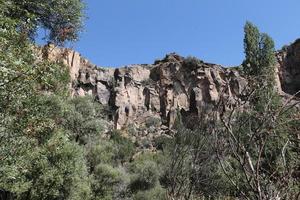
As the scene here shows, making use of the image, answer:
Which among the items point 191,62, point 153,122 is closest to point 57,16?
point 153,122

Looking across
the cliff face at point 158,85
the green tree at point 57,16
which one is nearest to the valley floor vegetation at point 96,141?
the green tree at point 57,16

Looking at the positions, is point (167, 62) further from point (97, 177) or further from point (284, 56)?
point (97, 177)

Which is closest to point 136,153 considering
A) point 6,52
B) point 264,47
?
point 264,47

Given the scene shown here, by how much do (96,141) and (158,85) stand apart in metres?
50.4

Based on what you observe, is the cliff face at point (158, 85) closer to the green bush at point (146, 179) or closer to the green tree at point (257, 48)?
the green tree at point (257, 48)

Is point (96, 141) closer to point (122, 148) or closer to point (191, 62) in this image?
point (122, 148)

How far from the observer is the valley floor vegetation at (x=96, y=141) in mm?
4109

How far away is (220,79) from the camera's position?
3396 inches

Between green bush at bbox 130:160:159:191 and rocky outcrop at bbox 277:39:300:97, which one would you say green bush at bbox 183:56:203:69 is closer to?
rocky outcrop at bbox 277:39:300:97

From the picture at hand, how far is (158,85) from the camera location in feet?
285

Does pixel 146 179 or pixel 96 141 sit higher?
pixel 96 141

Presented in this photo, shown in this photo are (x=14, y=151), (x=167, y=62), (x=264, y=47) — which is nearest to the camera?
(x=14, y=151)

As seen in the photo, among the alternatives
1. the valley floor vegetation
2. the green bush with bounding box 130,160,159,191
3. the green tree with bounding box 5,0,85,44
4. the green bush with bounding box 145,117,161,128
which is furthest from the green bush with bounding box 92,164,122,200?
the green bush with bounding box 145,117,161,128

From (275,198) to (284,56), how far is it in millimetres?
93528
